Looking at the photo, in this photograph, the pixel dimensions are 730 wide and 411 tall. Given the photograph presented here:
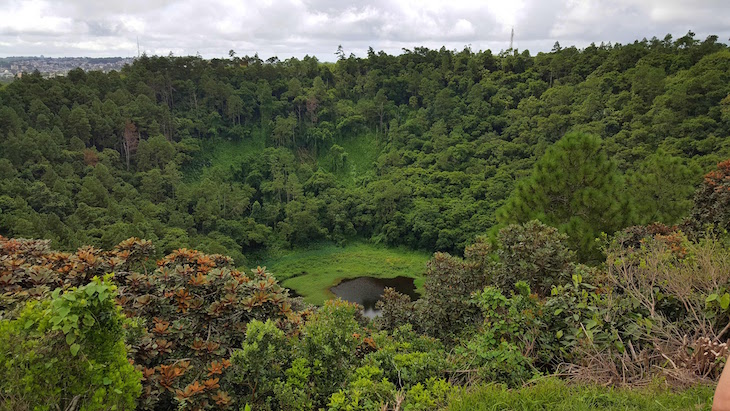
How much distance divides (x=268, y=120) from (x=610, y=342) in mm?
36764

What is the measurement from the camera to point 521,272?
5.04 m

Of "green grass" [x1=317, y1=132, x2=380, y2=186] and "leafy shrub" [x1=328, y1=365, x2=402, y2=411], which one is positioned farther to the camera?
"green grass" [x1=317, y1=132, x2=380, y2=186]

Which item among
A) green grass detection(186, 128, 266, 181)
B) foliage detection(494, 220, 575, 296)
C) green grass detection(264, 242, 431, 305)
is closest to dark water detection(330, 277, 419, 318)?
green grass detection(264, 242, 431, 305)

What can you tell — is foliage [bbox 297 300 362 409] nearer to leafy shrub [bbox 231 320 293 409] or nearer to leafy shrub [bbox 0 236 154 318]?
leafy shrub [bbox 231 320 293 409]

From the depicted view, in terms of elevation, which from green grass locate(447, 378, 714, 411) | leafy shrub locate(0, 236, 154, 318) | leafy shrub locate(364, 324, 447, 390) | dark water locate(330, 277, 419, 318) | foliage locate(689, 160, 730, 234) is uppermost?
foliage locate(689, 160, 730, 234)

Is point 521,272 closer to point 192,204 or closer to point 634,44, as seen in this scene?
point 192,204

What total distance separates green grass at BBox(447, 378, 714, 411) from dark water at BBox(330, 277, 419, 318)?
16524mm

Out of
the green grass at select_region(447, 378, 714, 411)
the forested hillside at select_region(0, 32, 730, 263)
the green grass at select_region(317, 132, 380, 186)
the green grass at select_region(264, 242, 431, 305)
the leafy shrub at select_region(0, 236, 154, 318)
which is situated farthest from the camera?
the green grass at select_region(317, 132, 380, 186)

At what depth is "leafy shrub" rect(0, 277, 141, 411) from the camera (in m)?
2.33

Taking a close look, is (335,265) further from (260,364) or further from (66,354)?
(66,354)

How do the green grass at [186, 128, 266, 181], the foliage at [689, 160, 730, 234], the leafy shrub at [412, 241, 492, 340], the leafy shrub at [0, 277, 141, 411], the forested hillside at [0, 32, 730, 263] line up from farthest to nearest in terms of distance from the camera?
the green grass at [186, 128, 266, 181]
the forested hillside at [0, 32, 730, 263]
the foliage at [689, 160, 730, 234]
the leafy shrub at [412, 241, 492, 340]
the leafy shrub at [0, 277, 141, 411]

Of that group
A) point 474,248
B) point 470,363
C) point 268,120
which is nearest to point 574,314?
point 470,363

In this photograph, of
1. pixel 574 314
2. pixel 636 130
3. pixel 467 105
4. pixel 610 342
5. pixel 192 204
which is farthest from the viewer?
pixel 467 105

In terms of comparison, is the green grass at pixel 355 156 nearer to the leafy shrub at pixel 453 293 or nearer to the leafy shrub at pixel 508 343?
the leafy shrub at pixel 453 293
